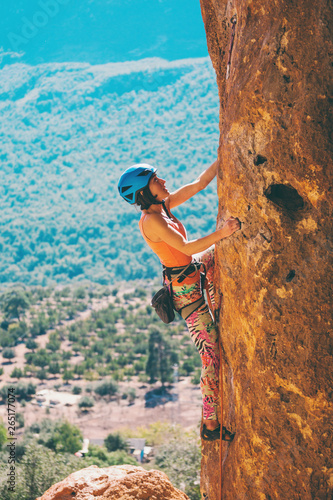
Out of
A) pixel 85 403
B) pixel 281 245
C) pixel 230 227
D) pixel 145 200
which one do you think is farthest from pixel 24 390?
pixel 281 245

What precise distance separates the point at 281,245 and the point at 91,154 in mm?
129518

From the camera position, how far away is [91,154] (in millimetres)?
130375

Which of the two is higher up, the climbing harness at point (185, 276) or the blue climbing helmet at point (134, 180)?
the blue climbing helmet at point (134, 180)

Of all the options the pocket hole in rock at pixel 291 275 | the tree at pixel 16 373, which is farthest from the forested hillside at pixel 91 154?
the pocket hole in rock at pixel 291 275

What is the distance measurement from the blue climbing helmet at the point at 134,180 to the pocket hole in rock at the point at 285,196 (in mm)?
1159

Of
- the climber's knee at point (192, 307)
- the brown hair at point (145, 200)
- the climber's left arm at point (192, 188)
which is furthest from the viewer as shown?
the climber's left arm at point (192, 188)

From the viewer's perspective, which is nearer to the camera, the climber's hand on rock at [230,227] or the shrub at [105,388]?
the climber's hand on rock at [230,227]

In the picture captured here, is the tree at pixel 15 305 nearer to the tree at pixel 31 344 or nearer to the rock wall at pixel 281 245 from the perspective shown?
the tree at pixel 31 344

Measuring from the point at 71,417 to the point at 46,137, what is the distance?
105657 mm

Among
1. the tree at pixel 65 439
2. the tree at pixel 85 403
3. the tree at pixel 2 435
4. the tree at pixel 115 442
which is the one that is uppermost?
the tree at pixel 85 403

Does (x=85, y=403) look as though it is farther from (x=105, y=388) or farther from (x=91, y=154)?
(x=91, y=154)

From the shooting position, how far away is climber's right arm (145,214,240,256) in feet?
14.5

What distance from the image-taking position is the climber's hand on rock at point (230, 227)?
174 inches

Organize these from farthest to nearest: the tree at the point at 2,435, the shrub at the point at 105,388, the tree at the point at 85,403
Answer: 1. the shrub at the point at 105,388
2. the tree at the point at 85,403
3. the tree at the point at 2,435
